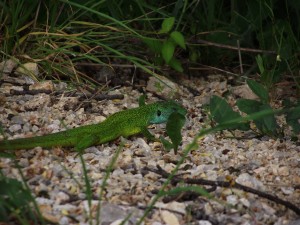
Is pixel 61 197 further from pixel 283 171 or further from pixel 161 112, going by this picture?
pixel 161 112

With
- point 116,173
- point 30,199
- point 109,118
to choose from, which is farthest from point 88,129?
point 30,199

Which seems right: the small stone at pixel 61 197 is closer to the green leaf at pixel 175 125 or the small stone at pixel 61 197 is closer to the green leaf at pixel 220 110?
the green leaf at pixel 175 125

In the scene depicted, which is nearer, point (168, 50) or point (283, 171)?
point (283, 171)

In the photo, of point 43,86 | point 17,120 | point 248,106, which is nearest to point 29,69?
point 43,86

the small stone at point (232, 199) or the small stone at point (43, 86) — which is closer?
the small stone at point (232, 199)

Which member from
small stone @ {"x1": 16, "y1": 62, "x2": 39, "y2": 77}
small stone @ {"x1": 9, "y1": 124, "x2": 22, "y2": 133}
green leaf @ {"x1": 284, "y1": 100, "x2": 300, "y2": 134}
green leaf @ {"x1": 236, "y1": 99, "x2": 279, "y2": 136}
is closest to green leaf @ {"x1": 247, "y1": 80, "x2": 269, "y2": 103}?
green leaf @ {"x1": 236, "y1": 99, "x2": 279, "y2": 136}

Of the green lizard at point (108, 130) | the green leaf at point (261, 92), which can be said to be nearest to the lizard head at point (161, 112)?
the green lizard at point (108, 130)
